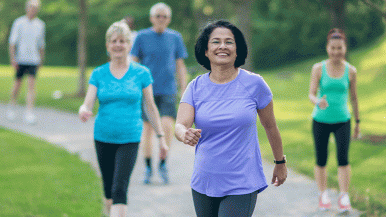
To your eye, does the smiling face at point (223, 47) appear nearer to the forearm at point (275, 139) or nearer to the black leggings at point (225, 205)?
the forearm at point (275, 139)

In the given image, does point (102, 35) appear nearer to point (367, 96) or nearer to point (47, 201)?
point (367, 96)

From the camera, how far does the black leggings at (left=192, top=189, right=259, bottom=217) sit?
3.14 meters

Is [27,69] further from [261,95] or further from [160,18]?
[261,95]

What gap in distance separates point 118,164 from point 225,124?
1.67 meters

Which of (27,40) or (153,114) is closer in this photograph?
(153,114)

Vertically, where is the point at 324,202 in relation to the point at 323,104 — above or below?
below

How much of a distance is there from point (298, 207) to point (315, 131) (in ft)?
2.71

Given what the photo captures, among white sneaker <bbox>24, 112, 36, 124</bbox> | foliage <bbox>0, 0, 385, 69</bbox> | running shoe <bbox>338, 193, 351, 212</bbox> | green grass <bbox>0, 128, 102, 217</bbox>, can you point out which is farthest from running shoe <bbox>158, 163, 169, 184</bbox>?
foliage <bbox>0, 0, 385, 69</bbox>

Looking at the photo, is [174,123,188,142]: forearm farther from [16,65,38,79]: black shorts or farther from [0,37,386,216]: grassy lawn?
[16,65,38,79]: black shorts

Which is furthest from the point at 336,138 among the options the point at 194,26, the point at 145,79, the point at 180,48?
the point at 194,26

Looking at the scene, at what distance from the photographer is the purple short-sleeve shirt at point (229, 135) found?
10.3 ft

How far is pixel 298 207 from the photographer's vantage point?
569 centimetres

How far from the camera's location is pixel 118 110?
457cm

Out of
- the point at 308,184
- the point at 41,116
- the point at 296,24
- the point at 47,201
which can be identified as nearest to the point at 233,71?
the point at 47,201
